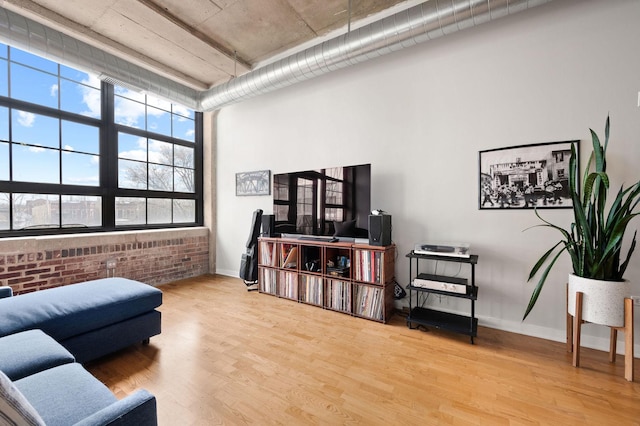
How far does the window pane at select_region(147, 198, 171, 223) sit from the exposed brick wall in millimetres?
327

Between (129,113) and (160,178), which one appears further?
Answer: (160,178)

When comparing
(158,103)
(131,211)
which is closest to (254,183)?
(131,211)

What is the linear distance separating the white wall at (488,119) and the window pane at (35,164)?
3163 mm

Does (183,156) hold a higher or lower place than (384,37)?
lower

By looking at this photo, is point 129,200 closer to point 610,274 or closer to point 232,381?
point 232,381

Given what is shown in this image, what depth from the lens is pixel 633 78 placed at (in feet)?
6.91

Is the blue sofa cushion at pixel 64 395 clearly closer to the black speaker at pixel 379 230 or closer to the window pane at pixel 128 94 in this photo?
the black speaker at pixel 379 230

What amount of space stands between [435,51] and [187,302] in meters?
4.09

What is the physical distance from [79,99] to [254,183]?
2.46m

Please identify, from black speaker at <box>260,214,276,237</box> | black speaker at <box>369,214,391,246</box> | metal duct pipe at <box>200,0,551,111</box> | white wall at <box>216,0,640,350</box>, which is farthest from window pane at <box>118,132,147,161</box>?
black speaker at <box>369,214,391,246</box>

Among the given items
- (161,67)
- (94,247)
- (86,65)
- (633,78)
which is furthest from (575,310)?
(161,67)

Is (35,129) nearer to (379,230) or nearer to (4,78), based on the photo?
(4,78)

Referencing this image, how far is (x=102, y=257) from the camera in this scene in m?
3.41

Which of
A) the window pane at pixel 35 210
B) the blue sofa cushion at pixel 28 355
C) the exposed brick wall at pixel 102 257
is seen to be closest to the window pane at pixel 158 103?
the window pane at pixel 35 210
